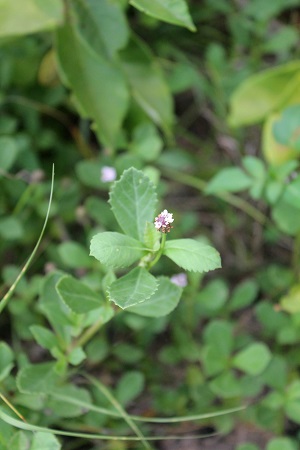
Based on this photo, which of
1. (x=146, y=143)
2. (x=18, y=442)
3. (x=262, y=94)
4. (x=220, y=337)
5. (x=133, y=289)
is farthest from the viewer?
(x=262, y=94)

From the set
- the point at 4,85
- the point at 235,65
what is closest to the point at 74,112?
the point at 4,85

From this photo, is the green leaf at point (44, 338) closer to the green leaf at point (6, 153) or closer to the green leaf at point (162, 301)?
the green leaf at point (162, 301)

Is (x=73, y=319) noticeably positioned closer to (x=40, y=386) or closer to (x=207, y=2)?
(x=40, y=386)

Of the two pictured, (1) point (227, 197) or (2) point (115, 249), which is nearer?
(2) point (115, 249)

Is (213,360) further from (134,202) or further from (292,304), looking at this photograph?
(134,202)

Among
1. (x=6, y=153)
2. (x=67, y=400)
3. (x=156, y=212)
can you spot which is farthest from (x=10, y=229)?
(x=67, y=400)

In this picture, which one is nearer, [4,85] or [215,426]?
[215,426]

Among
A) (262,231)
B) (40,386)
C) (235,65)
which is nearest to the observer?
(40,386)
